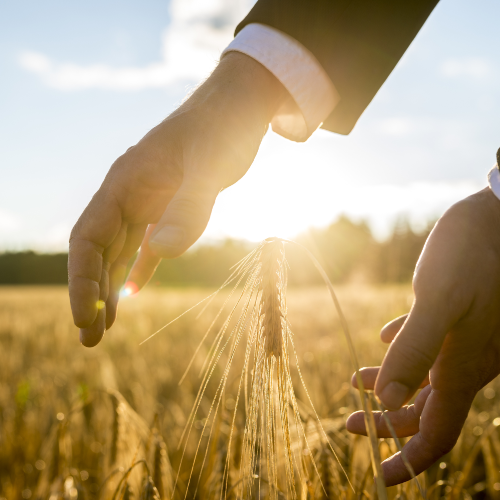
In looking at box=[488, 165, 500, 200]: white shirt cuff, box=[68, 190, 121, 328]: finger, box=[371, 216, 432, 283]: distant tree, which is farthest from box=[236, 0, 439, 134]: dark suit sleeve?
box=[371, 216, 432, 283]: distant tree

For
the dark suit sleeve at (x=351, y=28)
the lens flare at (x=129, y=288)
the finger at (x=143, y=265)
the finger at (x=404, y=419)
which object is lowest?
the finger at (x=404, y=419)

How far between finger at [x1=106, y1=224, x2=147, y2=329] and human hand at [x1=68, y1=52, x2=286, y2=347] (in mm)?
128

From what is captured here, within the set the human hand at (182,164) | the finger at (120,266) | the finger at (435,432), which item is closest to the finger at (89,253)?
the human hand at (182,164)

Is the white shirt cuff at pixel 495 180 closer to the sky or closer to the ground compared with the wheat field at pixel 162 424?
closer to the sky

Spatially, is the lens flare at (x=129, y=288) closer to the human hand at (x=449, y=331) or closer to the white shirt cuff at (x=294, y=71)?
the white shirt cuff at (x=294, y=71)

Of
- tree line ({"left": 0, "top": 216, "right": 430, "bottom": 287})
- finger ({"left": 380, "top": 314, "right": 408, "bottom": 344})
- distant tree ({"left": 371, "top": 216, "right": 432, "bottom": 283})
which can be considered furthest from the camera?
tree line ({"left": 0, "top": 216, "right": 430, "bottom": 287})

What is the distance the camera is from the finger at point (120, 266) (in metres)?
1.34

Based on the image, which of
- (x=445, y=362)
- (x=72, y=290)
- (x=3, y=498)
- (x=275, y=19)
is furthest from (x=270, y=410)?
(x=3, y=498)

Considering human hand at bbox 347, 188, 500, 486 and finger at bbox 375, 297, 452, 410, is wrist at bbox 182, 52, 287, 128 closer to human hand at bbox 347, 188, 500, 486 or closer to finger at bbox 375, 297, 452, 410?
human hand at bbox 347, 188, 500, 486

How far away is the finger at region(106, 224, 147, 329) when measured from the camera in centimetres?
134

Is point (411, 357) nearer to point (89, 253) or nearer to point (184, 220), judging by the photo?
point (184, 220)

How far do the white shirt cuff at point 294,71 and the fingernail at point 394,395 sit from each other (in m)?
0.88

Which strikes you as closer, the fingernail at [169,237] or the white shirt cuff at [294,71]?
the fingernail at [169,237]

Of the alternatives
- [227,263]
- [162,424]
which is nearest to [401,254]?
[162,424]
